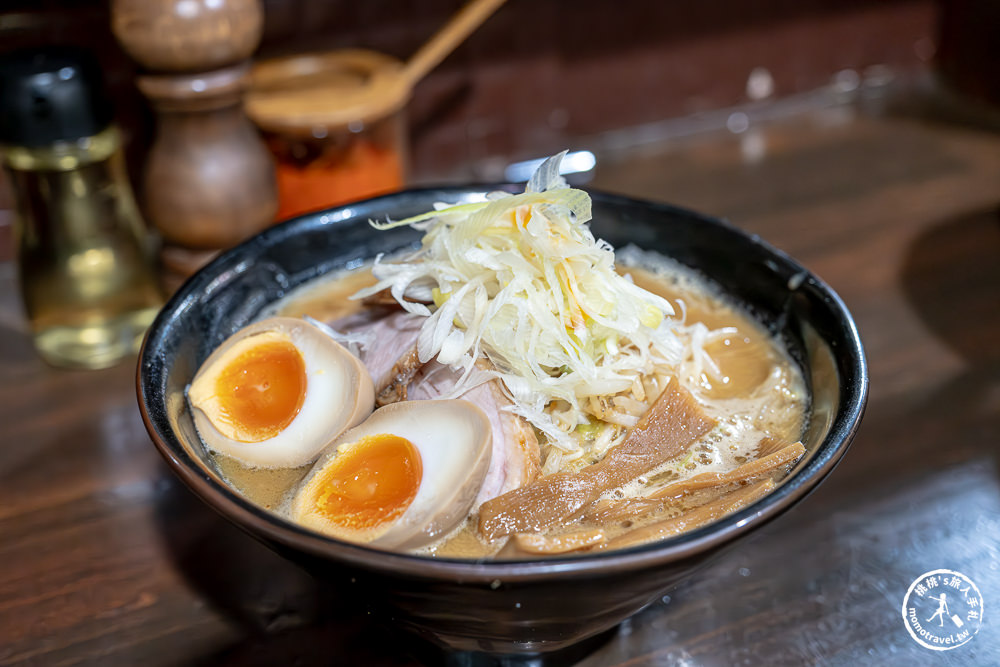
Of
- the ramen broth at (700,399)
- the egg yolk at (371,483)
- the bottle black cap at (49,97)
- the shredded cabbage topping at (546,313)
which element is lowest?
the ramen broth at (700,399)

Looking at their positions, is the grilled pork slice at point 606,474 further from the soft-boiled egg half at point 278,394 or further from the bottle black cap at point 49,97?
the bottle black cap at point 49,97

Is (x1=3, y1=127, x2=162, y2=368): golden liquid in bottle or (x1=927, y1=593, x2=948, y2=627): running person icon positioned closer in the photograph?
(x1=927, y1=593, x2=948, y2=627): running person icon

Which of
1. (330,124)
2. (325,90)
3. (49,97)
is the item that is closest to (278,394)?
(49,97)

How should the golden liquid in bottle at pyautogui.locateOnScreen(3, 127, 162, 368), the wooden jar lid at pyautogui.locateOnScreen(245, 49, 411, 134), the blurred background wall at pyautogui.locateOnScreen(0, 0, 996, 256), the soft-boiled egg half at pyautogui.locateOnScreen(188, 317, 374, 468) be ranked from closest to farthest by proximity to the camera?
the soft-boiled egg half at pyautogui.locateOnScreen(188, 317, 374, 468) → the golden liquid in bottle at pyautogui.locateOnScreen(3, 127, 162, 368) → the wooden jar lid at pyautogui.locateOnScreen(245, 49, 411, 134) → the blurred background wall at pyautogui.locateOnScreen(0, 0, 996, 256)

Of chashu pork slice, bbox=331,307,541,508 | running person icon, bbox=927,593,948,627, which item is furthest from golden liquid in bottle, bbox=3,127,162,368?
running person icon, bbox=927,593,948,627

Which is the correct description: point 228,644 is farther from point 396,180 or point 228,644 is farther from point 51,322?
point 396,180

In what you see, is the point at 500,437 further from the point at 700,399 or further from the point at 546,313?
the point at 700,399

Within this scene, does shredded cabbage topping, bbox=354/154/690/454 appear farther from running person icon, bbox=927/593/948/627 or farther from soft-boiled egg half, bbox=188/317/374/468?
running person icon, bbox=927/593/948/627

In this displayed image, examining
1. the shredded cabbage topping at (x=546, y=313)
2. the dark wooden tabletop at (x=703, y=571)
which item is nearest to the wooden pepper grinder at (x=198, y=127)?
the dark wooden tabletop at (x=703, y=571)
